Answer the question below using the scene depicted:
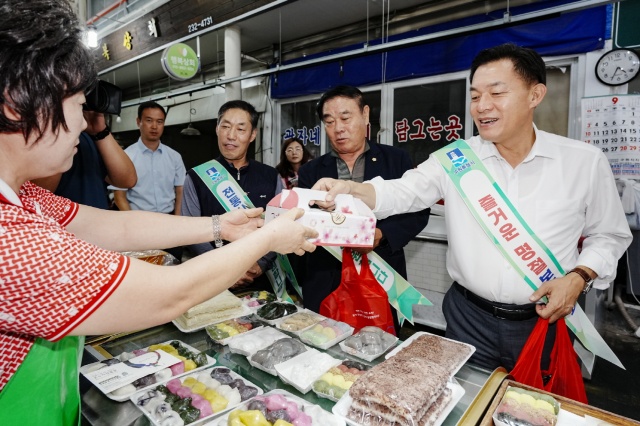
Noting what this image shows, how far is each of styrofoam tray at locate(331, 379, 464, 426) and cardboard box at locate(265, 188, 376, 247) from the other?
1.85 feet

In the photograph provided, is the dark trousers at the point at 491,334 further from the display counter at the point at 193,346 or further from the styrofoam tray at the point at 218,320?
the styrofoam tray at the point at 218,320

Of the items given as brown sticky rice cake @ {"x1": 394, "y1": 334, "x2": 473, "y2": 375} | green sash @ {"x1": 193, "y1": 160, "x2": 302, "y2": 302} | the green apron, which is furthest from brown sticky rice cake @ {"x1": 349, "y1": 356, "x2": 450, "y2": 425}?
green sash @ {"x1": 193, "y1": 160, "x2": 302, "y2": 302}

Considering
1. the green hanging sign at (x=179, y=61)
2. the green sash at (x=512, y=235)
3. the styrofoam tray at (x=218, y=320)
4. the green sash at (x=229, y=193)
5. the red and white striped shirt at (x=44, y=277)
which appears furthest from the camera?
the green hanging sign at (x=179, y=61)

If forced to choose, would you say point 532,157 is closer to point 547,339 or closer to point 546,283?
point 546,283

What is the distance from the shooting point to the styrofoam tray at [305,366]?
1228 millimetres

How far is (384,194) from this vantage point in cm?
199

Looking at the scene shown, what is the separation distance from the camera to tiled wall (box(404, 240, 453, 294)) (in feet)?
15.0

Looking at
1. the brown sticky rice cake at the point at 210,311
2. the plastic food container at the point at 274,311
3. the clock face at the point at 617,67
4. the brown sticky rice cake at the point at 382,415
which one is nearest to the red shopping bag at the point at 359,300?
the plastic food container at the point at 274,311

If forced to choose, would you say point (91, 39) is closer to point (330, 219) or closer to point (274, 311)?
point (330, 219)

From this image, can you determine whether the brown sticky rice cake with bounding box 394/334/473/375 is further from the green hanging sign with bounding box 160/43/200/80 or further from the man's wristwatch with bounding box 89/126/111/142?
the green hanging sign with bounding box 160/43/200/80

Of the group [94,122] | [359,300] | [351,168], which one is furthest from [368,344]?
[94,122]

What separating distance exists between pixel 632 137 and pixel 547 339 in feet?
9.56

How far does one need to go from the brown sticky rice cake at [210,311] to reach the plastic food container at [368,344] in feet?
1.87

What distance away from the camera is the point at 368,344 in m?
1.47
